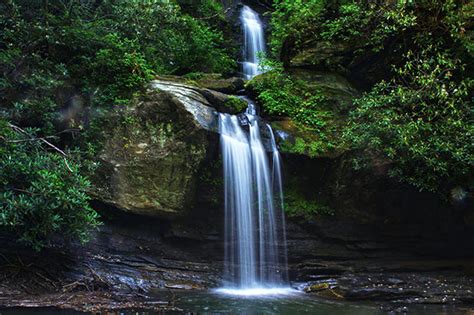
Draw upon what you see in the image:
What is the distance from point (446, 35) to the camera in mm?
10875

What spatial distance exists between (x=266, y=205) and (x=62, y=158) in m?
4.99

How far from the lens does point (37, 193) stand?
7309 millimetres

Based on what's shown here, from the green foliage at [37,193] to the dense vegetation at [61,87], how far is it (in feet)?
0.06

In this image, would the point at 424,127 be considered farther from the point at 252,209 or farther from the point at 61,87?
the point at 61,87

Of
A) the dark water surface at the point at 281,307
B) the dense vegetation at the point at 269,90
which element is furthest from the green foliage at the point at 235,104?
the dark water surface at the point at 281,307

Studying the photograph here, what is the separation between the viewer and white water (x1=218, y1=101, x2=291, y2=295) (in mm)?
10508

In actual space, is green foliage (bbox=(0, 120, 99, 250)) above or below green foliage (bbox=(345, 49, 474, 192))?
below

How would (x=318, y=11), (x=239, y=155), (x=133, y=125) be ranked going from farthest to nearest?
(x=318, y=11) → (x=239, y=155) → (x=133, y=125)

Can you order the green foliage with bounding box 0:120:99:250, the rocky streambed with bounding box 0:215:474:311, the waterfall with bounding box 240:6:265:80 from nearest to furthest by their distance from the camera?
the green foliage with bounding box 0:120:99:250 < the rocky streambed with bounding box 0:215:474:311 < the waterfall with bounding box 240:6:265:80

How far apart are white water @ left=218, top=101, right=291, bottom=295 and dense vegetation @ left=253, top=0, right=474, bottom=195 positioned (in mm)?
1479

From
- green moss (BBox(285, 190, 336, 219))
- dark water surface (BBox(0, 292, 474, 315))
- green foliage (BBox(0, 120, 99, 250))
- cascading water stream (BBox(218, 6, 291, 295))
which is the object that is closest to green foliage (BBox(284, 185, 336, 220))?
green moss (BBox(285, 190, 336, 219))

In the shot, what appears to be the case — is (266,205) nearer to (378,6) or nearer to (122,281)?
(122,281)

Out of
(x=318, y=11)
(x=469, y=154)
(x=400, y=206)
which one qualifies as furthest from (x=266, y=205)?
(x=318, y=11)

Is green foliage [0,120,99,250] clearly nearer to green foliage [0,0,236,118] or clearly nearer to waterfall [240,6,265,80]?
green foliage [0,0,236,118]
